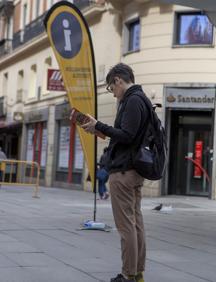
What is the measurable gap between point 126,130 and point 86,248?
327 cm

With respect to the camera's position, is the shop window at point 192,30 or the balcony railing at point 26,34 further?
the balcony railing at point 26,34

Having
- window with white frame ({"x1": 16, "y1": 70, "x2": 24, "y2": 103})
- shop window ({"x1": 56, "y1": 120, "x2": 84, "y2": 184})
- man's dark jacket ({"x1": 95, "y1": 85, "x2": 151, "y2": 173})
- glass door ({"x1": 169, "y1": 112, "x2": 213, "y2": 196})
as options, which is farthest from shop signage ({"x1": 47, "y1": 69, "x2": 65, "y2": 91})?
man's dark jacket ({"x1": 95, "y1": 85, "x2": 151, "y2": 173})

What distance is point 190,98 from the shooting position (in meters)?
21.1

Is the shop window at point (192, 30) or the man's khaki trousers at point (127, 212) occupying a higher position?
the shop window at point (192, 30)

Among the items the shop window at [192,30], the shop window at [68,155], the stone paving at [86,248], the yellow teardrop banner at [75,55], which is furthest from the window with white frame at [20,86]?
the yellow teardrop banner at [75,55]

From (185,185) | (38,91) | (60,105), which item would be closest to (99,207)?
(185,185)

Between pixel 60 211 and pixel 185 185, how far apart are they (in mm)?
8626

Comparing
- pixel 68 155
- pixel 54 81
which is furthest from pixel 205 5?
pixel 68 155

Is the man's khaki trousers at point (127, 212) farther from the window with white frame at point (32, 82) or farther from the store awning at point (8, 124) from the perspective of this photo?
the store awning at point (8, 124)

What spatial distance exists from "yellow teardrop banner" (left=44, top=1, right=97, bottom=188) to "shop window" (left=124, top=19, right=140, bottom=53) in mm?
12420

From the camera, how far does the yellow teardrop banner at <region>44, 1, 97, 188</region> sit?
10.7 m

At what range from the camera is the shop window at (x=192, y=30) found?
21234 mm

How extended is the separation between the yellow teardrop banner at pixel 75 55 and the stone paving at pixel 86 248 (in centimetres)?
167

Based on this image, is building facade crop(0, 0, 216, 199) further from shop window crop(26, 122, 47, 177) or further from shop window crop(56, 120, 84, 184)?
shop window crop(26, 122, 47, 177)
